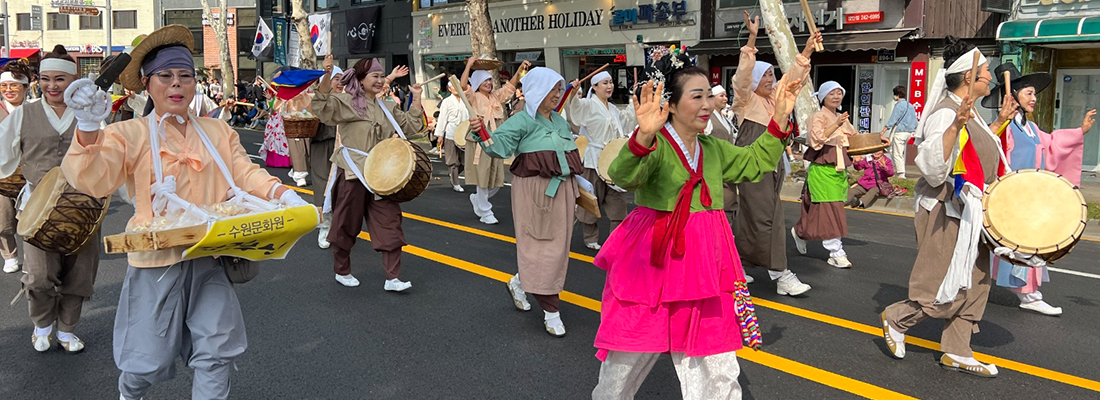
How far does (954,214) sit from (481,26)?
15.6 metres

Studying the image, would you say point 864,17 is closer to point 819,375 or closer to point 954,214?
point 954,214

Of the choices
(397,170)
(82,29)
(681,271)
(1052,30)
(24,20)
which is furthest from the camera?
(24,20)

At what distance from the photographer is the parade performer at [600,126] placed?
724cm

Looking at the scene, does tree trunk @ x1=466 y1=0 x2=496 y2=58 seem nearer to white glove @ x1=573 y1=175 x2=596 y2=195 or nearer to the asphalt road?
the asphalt road

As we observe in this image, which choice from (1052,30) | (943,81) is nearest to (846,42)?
(1052,30)

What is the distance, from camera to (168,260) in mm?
3428

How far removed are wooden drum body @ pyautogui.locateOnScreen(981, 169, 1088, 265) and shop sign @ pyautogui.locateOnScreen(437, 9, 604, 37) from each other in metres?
19.8

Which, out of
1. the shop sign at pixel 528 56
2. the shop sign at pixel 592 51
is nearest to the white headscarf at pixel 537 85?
the shop sign at pixel 592 51

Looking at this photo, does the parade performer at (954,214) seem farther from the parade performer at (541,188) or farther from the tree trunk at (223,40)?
the tree trunk at (223,40)

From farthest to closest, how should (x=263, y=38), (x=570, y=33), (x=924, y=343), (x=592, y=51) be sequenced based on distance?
(x=263, y=38) → (x=570, y=33) → (x=592, y=51) → (x=924, y=343)

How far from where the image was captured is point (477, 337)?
17.8 feet

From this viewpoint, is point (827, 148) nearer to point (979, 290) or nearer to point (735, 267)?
point (979, 290)

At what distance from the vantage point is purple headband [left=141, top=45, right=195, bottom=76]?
3535 mm

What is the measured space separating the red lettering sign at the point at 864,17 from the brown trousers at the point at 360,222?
523 inches
